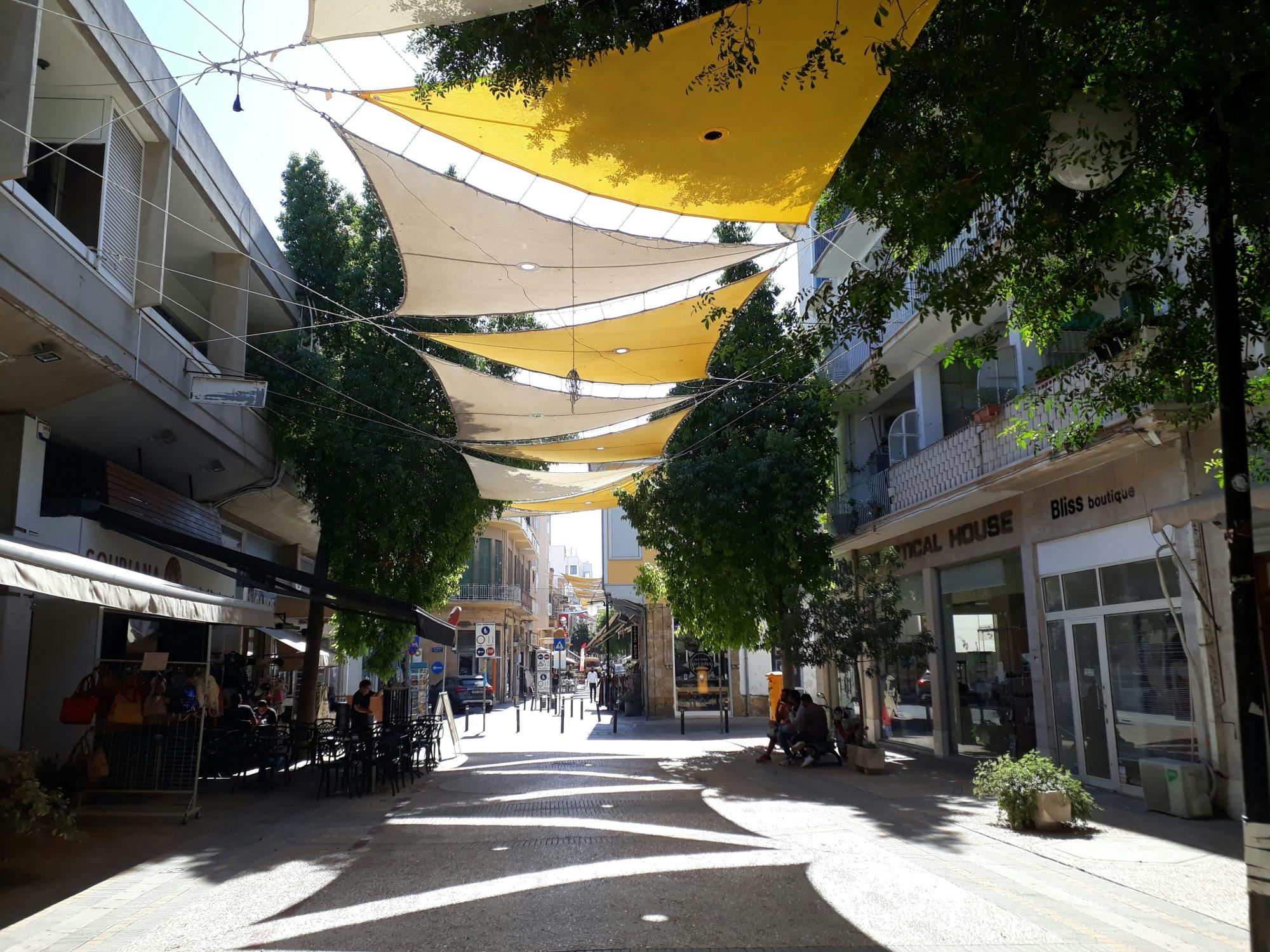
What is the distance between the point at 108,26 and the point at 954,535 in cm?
1515

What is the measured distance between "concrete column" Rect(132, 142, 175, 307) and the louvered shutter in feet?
0.32

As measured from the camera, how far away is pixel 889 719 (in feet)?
72.2

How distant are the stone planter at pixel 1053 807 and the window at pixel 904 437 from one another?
413 inches

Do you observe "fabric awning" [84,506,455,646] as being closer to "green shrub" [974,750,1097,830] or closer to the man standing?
the man standing

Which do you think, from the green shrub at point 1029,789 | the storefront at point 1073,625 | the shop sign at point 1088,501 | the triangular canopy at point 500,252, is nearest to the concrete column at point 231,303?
the triangular canopy at point 500,252

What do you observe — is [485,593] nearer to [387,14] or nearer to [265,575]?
[265,575]

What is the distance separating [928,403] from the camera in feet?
63.2

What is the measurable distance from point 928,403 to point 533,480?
7.89 meters

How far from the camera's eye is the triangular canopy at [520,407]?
13.7 meters

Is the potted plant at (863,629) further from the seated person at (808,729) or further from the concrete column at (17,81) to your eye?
the concrete column at (17,81)

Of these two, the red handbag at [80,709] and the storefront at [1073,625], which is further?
the storefront at [1073,625]

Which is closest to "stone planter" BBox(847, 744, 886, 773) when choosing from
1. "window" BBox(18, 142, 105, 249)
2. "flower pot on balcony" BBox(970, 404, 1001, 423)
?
"flower pot on balcony" BBox(970, 404, 1001, 423)

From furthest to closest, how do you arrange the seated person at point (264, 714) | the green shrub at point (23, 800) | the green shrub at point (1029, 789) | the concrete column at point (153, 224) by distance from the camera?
the seated person at point (264, 714), the concrete column at point (153, 224), the green shrub at point (1029, 789), the green shrub at point (23, 800)

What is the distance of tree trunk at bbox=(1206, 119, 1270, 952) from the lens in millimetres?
4789
